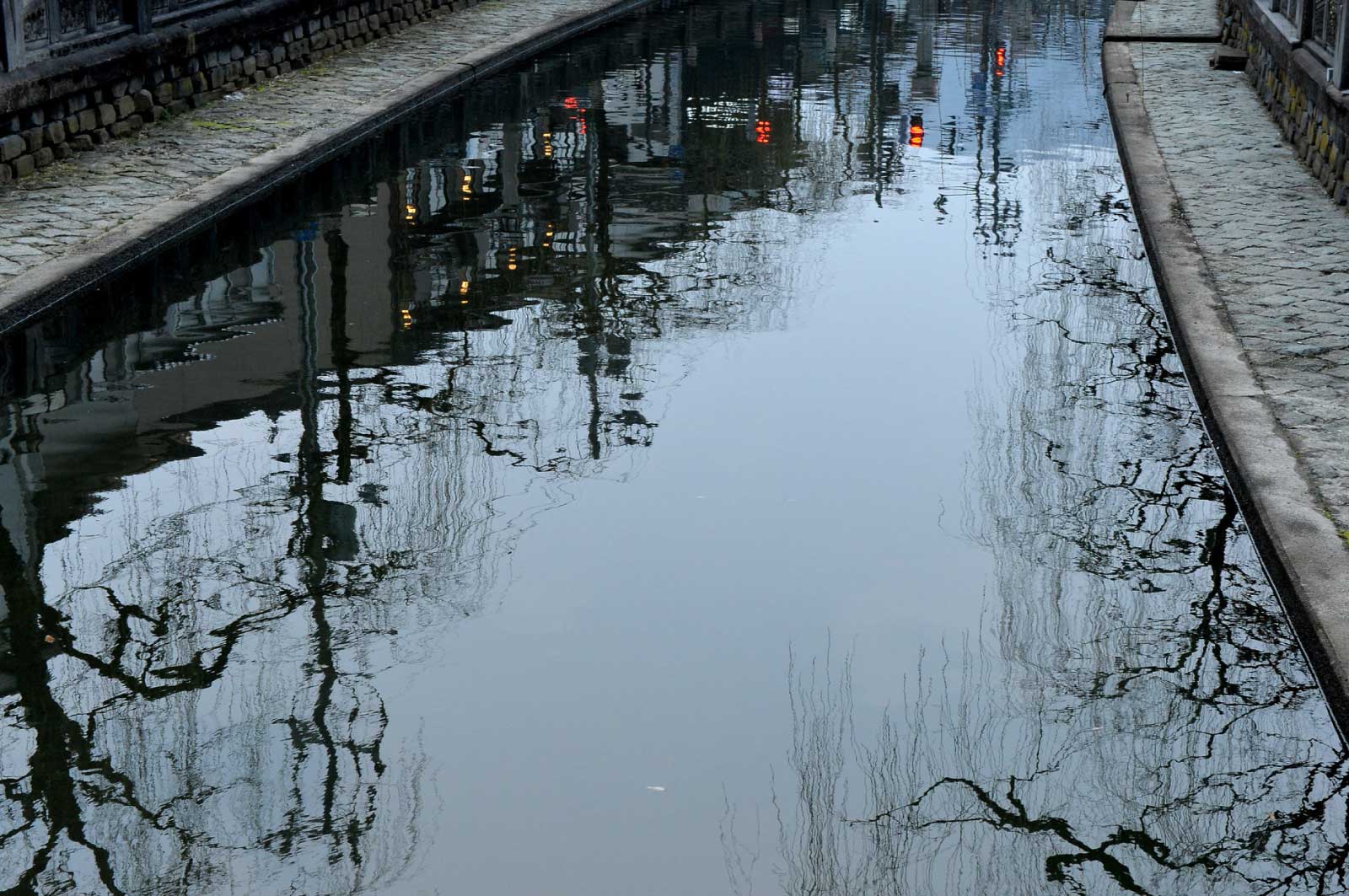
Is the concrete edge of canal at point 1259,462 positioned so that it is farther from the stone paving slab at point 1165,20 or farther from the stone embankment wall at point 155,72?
the stone paving slab at point 1165,20

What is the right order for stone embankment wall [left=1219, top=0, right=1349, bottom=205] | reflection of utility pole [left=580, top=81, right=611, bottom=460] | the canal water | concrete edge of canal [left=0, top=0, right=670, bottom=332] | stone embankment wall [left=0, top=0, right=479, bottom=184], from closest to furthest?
the canal water, reflection of utility pole [left=580, top=81, right=611, bottom=460], concrete edge of canal [left=0, top=0, right=670, bottom=332], stone embankment wall [left=1219, top=0, right=1349, bottom=205], stone embankment wall [left=0, top=0, right=479, bottom=184]

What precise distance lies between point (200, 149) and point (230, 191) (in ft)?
5.32

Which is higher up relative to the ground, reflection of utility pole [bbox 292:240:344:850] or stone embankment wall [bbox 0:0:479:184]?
stone embankment wall [bbox 0:0:479:184]

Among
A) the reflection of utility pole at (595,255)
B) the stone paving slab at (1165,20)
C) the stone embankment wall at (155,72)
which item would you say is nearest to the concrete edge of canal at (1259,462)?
the reflection of utility pole at (595,255)

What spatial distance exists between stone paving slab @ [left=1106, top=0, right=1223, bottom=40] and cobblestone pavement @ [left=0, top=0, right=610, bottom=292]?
8475mm

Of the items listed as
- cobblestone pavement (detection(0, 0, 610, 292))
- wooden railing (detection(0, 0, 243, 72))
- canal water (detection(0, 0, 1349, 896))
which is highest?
wooden railing (detection(0, 0, 243, 72))

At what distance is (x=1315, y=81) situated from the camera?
43.0ft

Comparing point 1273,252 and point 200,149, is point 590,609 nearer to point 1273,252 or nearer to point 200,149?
point 1273,252

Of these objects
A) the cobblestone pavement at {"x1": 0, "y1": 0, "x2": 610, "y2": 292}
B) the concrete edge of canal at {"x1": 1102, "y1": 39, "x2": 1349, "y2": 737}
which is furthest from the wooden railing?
the concrete edge of canal at {"x1": 1102, "y1": 39, "x2": 1349, "y2": 737}

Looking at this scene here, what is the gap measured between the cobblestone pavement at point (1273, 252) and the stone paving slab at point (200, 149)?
653 centimetres

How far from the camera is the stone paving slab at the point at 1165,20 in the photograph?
73.0 ft

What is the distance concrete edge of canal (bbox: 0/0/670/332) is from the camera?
9.44 m

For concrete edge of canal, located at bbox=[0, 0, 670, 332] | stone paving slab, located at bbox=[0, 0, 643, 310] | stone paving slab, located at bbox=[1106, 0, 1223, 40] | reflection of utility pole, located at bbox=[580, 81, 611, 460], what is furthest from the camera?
stone paving slab, located at bbox=[1106, 0, 1223, 40]

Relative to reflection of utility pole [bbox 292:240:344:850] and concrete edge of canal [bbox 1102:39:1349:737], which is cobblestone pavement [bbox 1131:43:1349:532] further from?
reflection of utility pole [bbox 292:240:344:850]
